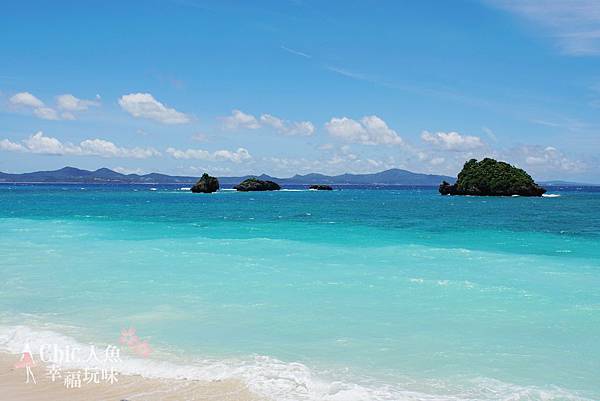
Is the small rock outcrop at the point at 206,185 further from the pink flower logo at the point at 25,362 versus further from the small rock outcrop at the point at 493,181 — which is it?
the pink flower logo at the point at 25,362

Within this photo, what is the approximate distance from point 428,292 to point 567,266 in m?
12.0

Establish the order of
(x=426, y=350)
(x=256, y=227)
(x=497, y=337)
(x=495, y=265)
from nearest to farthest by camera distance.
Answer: (x=426, y=350) < (x=497, y=337) < (x=495, y=265) < (x=256, y=227)

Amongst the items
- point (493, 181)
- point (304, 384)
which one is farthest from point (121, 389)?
point (493, 181)

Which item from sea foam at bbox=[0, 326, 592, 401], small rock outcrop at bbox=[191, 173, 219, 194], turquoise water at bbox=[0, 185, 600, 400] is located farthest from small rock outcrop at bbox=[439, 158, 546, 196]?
sea foam at bbox=[0, 326, 592, 401]

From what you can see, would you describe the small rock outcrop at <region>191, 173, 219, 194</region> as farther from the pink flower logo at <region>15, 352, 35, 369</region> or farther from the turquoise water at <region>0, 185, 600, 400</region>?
the pink flower logo at <region>15, 352, 35, 369</region>

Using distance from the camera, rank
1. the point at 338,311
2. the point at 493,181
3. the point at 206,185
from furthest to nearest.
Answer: the point at 206,185, the point at 493,181, the point at 338,311

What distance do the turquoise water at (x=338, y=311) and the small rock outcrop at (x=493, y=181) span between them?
121m

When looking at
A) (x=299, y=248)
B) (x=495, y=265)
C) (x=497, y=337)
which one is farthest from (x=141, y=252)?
(x=497, y=337)

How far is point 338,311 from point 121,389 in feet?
26.7

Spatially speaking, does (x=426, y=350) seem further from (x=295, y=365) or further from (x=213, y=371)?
(x=213, y=371)

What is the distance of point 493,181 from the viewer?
148750mm

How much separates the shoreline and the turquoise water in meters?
0.58

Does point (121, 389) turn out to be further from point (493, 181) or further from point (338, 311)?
point (493, 181)

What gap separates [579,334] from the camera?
1385 cm
